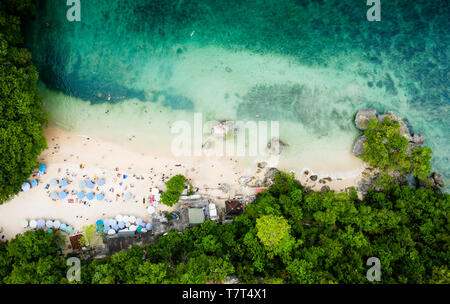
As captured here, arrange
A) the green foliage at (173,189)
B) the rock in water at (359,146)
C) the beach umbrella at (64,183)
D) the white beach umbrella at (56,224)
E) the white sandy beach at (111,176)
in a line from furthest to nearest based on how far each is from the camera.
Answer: the rock in water at (359,146), the white sandy beach at (111,176), the beach umbrella at (64,183), the white beach umbrella at (56,224), the green foliage at (173,189)

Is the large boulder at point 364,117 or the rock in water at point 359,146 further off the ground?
the large boulder at point 364,117

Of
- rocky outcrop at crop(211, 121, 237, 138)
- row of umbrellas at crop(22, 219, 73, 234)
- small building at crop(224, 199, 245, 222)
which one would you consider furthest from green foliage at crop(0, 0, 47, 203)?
small building at crop(224, 199, 245, 222)

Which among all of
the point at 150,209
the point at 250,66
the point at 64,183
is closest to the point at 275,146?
the point at 250,66

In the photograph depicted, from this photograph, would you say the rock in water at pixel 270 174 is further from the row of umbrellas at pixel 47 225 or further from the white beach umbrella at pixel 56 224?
the white beach umbrella at pixel 56 224

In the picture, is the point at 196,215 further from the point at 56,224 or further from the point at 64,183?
the point at 56,224

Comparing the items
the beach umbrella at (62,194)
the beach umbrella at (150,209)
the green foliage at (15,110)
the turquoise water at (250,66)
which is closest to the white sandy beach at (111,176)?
the beach umbrella at (62,194)
